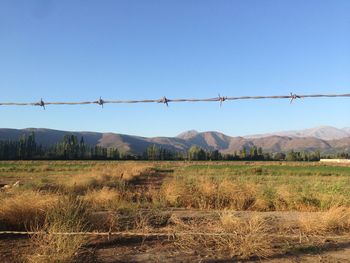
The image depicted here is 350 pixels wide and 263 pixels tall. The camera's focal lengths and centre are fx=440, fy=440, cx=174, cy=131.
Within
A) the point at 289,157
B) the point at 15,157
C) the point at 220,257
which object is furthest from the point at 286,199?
the point at 289,157

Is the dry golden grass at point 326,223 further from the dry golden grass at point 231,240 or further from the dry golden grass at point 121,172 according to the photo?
the dry golden grass at point 121,172

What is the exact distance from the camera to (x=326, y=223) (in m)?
8.82

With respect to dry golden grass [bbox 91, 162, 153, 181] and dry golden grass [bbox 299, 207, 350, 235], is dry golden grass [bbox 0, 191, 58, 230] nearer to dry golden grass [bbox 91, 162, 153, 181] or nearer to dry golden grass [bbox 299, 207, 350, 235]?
dry golden grass [bbox 299, 207, 350, 235]

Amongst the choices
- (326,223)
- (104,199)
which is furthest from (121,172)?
(326,223)

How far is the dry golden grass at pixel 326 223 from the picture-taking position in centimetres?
871

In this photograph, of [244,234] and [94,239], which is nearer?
[244,234]

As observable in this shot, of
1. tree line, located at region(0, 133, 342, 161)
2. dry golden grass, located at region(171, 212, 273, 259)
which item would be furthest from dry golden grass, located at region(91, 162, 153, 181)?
tree line, located at region(0, 133, 342, 161)

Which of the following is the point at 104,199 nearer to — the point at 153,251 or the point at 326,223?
the point at 153,251

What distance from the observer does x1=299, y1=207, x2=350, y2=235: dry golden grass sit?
8705 mm

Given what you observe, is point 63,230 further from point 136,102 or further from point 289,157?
point 289,157

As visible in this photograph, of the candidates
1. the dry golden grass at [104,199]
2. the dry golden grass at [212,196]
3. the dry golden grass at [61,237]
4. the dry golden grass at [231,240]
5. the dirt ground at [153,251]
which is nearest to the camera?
the dry golden grass at [61,237]

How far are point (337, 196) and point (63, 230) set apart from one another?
29.7 ft

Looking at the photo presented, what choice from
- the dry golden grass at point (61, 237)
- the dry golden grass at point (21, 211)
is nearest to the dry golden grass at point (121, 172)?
the dry golden grass at point (21, 211)

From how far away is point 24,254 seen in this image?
21.6 feet
